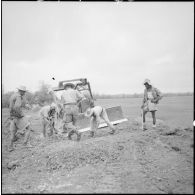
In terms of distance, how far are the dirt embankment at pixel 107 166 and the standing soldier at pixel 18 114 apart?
327mm

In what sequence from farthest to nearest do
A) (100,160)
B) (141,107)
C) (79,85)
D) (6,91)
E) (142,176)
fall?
(79,85) → (141,107) → (6,91) → (100,160) → (142,176)

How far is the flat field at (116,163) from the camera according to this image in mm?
3936

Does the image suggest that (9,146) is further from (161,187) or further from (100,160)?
(161,187)

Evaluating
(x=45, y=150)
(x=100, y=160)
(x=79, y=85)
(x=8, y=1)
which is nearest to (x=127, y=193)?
(x=100, y=160)

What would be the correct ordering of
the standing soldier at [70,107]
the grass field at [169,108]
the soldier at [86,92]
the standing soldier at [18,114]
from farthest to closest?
1. the soldier at [86,92]
2. the standing soldier at [70,107]
3. the standing soldier at [18,114]
4. the grass field at [169,108]

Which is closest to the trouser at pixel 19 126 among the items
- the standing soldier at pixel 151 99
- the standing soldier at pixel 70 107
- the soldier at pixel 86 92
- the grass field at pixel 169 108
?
the standing soldier at pixel 70 107

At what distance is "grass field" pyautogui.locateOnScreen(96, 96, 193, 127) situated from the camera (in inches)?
215

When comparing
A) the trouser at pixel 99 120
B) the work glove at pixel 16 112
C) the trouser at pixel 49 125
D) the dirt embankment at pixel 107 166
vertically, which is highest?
the work glove at pixel 16 112

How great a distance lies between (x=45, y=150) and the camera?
18.1ft

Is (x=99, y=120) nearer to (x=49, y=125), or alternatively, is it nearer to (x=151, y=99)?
(x=151, y=99)

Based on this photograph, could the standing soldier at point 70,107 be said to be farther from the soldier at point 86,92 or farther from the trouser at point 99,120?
the soldier at point 86,92

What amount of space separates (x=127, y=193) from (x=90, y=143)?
1943 millimetres

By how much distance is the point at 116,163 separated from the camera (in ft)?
15.3

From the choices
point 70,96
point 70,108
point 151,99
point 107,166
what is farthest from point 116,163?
point 151,99
